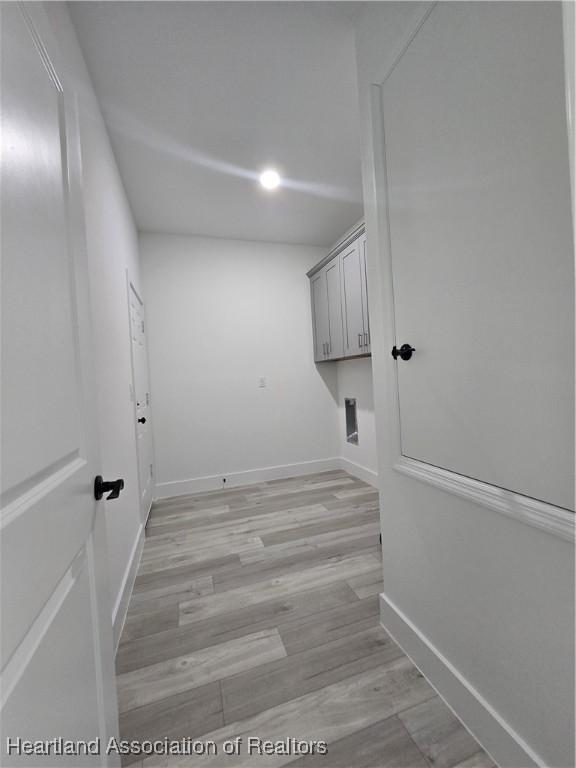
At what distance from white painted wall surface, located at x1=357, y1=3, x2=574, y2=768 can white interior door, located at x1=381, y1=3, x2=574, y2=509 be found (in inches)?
4.8

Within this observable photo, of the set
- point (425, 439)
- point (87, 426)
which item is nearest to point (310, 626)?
point (425, 439)

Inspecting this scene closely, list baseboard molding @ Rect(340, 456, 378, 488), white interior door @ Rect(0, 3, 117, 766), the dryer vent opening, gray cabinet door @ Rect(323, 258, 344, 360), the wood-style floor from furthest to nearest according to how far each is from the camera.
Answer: the dryer vent opening, baseboard molding @ Rect(340, 456, 378, 488), gray cabinet door @ Rect(323, 258, 344, 360), the wood-style floor, white interior door @ Rect(0, 3, 117, 766)

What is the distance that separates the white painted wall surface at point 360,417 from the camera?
10.6 ft

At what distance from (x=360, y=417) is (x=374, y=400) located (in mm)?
2040

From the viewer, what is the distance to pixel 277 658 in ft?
4.24

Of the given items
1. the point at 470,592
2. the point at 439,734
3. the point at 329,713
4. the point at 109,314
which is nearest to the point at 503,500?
the point at 470,592

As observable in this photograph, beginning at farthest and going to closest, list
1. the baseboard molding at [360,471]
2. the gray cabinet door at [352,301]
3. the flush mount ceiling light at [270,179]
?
the baseboard molding at [360,471], the gray cabinet door at [352,301], the flush mount ceiling light at [270,179]

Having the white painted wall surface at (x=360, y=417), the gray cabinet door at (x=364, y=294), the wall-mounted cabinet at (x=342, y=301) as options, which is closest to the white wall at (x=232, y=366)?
the white painted wall surface at (x=360, y=417)

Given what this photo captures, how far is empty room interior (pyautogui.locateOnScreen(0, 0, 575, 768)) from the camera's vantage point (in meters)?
0.57

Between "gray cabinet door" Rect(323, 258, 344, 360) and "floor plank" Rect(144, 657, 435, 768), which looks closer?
"floor plank" Rect(144, 657, 435, 768)

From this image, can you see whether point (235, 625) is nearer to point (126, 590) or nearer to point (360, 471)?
point (126, 590)

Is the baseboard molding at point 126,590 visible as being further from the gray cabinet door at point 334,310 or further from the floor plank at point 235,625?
the gray cabinet door at point 334,310

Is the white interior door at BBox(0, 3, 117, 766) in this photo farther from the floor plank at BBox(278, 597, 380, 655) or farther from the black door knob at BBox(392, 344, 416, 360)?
the black door knob at BBox(392, 344, 416, 360)

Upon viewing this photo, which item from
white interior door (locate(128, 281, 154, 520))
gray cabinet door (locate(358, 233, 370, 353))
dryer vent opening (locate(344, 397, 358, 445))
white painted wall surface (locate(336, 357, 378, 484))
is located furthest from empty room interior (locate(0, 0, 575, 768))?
dryer vent opening (locate(344, 397, 358, 445))
